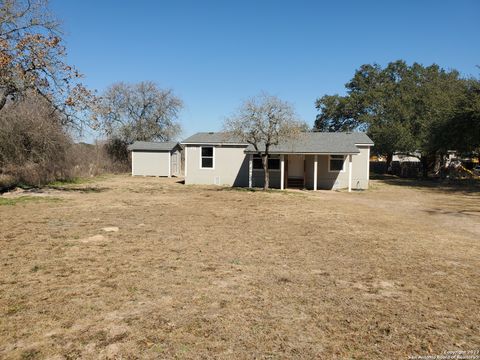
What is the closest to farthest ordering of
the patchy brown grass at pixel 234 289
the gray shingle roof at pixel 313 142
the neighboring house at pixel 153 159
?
1. the patchy brown grass at pixel 234 289
2. the gray shingle roof at pixel 313 142
3. the neighboring house at pixel 153 159

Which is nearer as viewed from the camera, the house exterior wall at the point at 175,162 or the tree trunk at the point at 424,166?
the house exterior wall at the point at 175,162

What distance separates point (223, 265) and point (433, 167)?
39.0m

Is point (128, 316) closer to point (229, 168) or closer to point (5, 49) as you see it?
point (5, 49)

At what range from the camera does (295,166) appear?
2286 centimetres

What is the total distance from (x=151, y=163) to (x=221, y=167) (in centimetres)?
1117

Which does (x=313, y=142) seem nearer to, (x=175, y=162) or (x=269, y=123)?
(x=269, y=123)

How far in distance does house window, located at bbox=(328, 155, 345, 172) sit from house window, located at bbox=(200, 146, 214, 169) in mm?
7580

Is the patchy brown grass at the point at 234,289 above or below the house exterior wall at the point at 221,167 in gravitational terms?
below

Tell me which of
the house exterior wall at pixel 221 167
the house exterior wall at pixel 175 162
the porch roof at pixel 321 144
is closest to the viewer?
the porch roof at pixel 321 144

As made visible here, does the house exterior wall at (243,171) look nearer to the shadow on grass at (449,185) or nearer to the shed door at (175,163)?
the shadow on grass at (449,185)

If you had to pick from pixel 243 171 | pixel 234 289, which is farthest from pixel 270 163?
pixel 234 289

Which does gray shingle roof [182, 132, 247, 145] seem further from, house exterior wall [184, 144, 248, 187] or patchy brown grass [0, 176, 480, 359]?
patchy brown grass [0, 176, 480, 359]

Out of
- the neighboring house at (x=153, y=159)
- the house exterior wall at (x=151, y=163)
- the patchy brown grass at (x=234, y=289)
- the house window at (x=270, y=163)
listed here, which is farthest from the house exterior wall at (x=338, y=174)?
the house exterior wall at (x=151, y=163)

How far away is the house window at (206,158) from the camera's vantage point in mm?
23234
